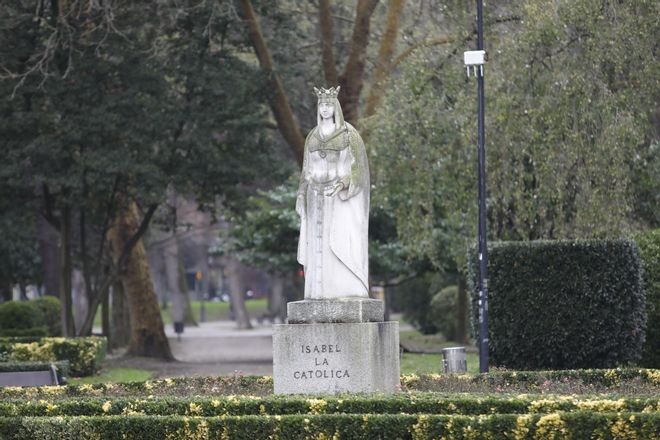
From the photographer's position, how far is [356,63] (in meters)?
29.1

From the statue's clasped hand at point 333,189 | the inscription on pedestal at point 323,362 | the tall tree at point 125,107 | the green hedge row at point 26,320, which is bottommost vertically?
the inscription on pedestal at point 323,362

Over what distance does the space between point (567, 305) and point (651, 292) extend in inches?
78.3

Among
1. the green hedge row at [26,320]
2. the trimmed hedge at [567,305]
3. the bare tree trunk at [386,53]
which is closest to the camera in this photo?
the trimmed hedge at [567,305]

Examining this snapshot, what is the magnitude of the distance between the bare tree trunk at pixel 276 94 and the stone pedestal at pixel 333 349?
14.4 metres

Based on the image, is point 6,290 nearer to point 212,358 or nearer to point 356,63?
point 212,358

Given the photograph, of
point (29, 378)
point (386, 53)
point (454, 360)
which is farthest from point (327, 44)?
point (29, 378)

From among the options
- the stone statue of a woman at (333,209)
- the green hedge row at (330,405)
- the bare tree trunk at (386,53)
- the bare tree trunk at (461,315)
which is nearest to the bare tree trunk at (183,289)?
the bare tree trunk at (461,315)

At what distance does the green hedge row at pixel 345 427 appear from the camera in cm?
1148

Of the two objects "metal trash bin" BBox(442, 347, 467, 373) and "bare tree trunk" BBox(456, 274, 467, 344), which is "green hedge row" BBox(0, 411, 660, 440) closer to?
"metal trash bin" BBox(442, 347, 467, 373)

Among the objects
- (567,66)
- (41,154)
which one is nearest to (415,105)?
(567,66)

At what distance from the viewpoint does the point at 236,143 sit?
3206 cm

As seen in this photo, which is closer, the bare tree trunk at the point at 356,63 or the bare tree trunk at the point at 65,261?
the bare tree trunk at the point at 356,63

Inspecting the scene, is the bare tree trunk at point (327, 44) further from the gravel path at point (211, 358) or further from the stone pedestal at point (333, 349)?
the stone pedestal at point (333, 349)

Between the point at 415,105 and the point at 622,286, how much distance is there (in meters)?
6.19
